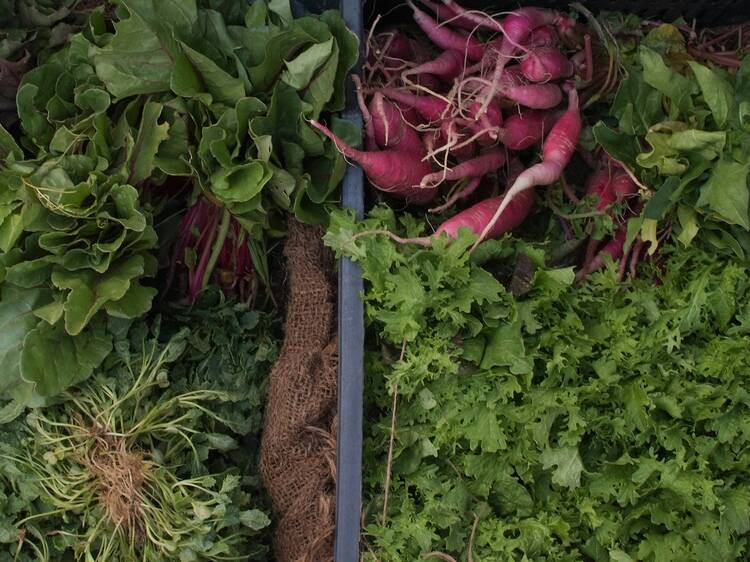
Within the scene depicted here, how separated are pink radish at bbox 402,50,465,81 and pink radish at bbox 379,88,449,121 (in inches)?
2.3

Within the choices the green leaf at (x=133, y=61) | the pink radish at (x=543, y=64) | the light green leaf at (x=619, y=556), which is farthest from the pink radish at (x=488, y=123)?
the light green leaf at (x=619, y=556)

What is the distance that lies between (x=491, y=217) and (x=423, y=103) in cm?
32

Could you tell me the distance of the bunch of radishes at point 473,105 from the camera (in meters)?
1.56

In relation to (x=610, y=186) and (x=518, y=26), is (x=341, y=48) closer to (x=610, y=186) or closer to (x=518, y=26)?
(x=518, y=26)

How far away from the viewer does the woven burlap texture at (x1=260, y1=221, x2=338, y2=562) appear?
1.51 meters

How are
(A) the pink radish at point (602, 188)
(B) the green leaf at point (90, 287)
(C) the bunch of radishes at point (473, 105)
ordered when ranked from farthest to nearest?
(A) the pink radish at point (602, 188)
(C) the bunch of radishes at point (473, 105)
(B) the green leaf at point (90, 287)

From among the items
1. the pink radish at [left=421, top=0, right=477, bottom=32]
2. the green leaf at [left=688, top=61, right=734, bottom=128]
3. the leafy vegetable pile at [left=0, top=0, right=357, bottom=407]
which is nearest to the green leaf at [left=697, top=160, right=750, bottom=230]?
the green leaf at [left=688, top=61, right=734, bottom=128]

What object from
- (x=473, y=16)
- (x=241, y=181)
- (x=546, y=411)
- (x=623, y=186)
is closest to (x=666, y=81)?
(x=623, y=186)

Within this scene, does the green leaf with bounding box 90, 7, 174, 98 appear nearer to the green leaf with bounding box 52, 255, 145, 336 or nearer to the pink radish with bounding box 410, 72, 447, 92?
the green leaf with bounding box 52, 255, 145, 336

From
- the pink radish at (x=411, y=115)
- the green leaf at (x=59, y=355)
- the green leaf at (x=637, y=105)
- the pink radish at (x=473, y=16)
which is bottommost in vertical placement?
the green leaf at (x=59, y=355)

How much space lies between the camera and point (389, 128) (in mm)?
1571

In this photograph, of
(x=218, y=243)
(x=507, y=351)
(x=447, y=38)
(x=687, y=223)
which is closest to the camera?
(x=507, y=351)

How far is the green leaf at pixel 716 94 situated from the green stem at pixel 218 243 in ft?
3.45

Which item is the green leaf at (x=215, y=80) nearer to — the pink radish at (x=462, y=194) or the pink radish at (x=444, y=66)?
the pink radish at (x=444, y=66)
